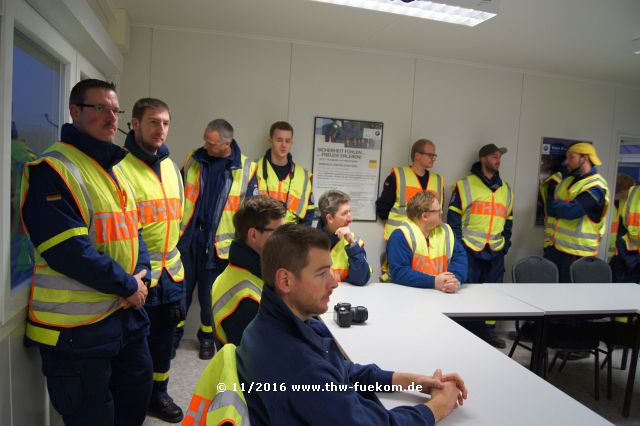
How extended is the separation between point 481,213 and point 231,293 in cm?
334

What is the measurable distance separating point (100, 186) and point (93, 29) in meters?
1.20

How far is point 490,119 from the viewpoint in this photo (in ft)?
15.6

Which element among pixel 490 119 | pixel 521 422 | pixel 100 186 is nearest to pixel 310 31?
pixel 490 119

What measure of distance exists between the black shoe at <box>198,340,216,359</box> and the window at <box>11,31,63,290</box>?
1.84 meters

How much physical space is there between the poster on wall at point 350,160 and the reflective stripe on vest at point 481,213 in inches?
36.0

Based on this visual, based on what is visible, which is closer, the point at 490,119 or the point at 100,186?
the point at 100,186

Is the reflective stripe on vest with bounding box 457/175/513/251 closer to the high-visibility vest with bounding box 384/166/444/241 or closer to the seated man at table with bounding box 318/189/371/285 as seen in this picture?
the high-visibility vest with bounding box 384/166/444/241

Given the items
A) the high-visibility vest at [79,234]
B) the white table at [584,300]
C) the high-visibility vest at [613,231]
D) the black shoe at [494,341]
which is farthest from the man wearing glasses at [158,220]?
the high-visibility vest at [613,231]

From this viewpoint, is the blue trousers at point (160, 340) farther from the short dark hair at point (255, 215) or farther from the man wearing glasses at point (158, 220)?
the short dark hair at point (255, 215)

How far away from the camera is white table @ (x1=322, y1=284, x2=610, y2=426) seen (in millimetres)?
1428

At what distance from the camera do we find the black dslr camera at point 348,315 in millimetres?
2102

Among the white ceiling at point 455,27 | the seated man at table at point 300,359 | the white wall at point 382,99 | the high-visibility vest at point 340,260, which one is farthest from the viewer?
the white wall at point 382,99

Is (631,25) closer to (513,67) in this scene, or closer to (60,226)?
(513,67)

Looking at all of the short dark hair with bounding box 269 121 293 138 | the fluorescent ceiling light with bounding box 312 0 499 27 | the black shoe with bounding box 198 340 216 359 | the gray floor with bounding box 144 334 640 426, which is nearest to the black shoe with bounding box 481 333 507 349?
the gray floor with bounding box 144 334 640 426
